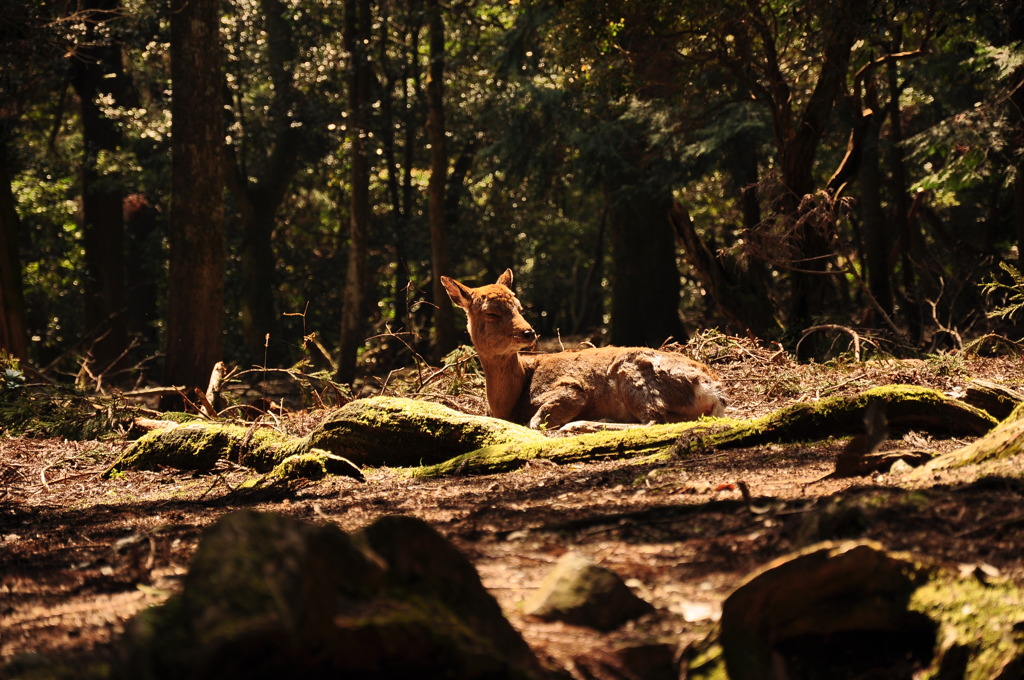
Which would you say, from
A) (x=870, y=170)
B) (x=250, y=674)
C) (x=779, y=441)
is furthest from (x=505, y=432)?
(x=870, y=170)

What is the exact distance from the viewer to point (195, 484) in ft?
25.0

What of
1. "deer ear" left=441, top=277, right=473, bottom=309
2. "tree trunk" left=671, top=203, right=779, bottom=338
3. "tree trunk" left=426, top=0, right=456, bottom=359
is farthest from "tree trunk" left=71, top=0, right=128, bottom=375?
"deer ear" left=441, top=277, right=473, bottom=309

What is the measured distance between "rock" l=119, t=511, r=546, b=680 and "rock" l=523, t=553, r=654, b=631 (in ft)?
0.91

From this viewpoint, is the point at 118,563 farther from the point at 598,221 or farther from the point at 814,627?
the point at 598,221

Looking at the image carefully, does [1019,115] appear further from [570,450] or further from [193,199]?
[193,199]

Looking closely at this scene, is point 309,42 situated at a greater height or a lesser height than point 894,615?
greater

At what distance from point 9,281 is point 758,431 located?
34.8 ft

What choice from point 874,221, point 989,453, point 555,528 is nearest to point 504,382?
point 989,453

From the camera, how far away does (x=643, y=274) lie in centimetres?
1958

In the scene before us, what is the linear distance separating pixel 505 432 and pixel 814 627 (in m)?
4.33

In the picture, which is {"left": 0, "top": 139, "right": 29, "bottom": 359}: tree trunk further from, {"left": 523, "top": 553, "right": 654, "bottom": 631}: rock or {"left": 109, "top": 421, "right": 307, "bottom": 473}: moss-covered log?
{"left": 523, "top": 553, "right": 654, "bottom": 631}: rock

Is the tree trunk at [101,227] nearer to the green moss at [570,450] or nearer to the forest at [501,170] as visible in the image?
the forest at [501,170]

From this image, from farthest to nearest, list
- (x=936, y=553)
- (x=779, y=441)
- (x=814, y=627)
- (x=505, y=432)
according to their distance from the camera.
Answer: (x=505, y=432), (x=779, y=441), (x=936, y=553), (x=814, y=627)

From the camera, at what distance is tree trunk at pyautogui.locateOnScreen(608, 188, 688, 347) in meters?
19.5
